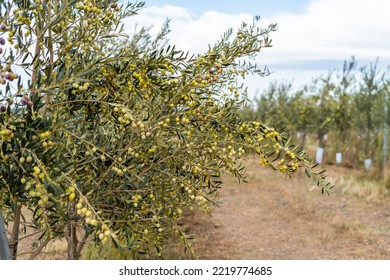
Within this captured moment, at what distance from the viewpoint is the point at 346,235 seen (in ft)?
30.3

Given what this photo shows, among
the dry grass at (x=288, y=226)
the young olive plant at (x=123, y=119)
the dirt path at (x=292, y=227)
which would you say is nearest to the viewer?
the young olive plant at (x=123, y=119)

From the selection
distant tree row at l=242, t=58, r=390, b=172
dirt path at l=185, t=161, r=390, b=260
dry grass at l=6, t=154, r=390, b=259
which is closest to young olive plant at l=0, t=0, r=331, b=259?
dry grass at l=6, t=154, r=390, b=259

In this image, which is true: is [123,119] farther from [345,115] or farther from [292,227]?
[345,115]

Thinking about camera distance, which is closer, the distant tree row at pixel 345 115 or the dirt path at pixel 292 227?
the dirt path at pixel 292 227

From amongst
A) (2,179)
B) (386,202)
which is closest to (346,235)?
(386,202)

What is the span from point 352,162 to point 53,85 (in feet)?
58.9

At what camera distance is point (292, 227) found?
10078 millimetres

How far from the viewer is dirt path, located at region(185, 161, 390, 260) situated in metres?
8.44

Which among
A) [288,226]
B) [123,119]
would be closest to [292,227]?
[288,226]

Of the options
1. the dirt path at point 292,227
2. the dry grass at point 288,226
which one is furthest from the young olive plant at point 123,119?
the dirt path at point 292,227

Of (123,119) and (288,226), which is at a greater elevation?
(123,119)

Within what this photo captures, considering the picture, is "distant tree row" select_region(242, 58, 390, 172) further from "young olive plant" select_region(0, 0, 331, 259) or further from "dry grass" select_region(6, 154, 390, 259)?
"young olive plant" select_region(0, 0, 331, 259)

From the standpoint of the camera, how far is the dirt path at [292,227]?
8.44 metres

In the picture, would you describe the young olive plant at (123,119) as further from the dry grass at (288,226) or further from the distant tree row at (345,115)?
the distant tree row at (345,115)
